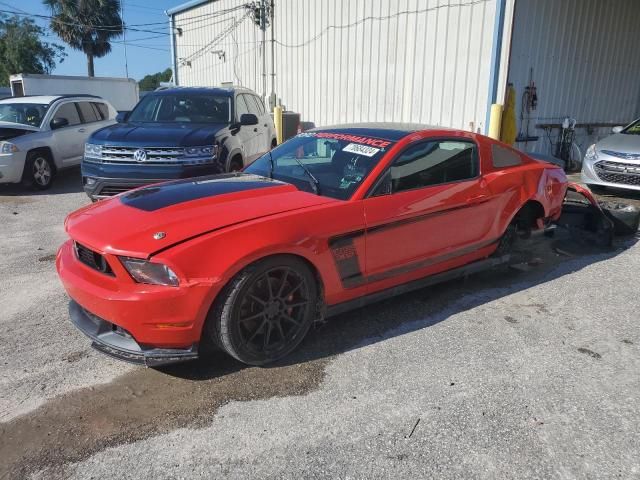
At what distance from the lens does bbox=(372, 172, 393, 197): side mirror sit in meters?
3.51

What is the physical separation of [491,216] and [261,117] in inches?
221

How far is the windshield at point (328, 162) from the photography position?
3.57 meters

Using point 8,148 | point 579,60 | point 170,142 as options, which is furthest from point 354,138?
point 579,60

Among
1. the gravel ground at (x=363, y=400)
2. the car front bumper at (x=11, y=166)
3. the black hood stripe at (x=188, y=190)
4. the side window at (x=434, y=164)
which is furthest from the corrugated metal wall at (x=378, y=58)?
the car front bumper at (x=11, y=166)

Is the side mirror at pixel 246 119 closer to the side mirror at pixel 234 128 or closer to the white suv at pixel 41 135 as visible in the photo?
the side mirror at pixel 234 128

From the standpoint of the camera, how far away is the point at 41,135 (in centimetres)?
905

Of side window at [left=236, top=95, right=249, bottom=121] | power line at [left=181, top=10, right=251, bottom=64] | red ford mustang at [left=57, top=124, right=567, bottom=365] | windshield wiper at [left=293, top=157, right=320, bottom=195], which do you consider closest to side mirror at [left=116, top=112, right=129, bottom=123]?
side window at [left=236, top=95, right=249, bottom=121]

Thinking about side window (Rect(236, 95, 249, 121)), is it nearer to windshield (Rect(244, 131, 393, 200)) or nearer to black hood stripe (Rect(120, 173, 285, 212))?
windshield (Rect(244, 131, 393, 200))

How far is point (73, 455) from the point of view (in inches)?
94.5

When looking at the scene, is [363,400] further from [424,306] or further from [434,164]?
[434,164]

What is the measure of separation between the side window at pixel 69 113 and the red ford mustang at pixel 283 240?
7.12m

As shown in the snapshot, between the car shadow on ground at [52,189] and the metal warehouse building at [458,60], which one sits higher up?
the metal warehouse building at [458,60]

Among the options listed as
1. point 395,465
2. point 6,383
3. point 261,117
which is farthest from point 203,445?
point 261,117

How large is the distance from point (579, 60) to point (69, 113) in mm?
10864
